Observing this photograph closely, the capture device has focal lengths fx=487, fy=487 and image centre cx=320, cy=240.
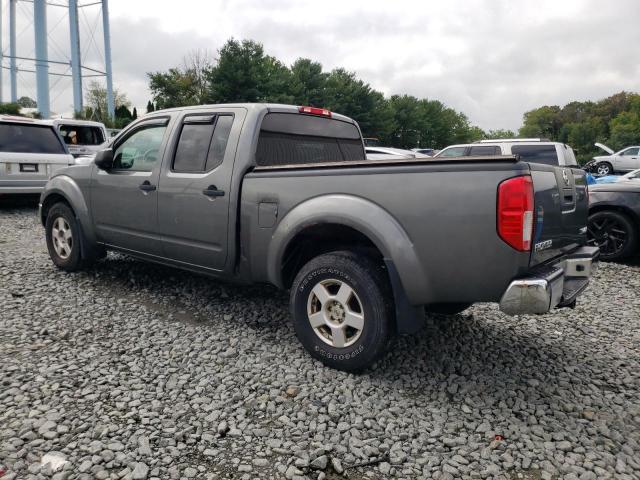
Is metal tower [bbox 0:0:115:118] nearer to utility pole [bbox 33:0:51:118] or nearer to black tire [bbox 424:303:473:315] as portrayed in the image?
utility pole [bbox 33:0:51:118]

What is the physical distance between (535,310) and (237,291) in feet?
10.4

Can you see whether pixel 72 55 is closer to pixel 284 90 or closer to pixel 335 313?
pixel 284 90

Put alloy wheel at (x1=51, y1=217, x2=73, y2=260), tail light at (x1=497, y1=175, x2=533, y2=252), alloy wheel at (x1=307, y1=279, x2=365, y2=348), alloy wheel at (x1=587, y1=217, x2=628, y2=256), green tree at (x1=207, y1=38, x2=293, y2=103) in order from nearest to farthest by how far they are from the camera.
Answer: tail light at (x1=497, y1=175, x2=533, y2=252), alloy wheel at (x1=307, y1=279, x2=365, y2=348), alloy wheel at (x1=51, y1=217, x2=73, y2=260), alloy wheel at (x1=587, y1=217, x2=628, y2=256), green tree at (x1=207, y1=38, x2=293, y2=103)

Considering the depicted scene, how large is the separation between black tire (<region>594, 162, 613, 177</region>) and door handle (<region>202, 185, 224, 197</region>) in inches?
1045

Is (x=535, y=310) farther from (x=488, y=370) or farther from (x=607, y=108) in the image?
(x=607, y=108)

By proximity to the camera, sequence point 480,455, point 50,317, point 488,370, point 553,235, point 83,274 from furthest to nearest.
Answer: point 83,274
point 50,317
point 488,370
point 553,235
point 480,455

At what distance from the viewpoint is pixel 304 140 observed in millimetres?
4406

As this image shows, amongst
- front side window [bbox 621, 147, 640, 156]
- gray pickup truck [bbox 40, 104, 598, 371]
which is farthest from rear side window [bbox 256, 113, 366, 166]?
front side window [bbox 621, 147, 640, 156]

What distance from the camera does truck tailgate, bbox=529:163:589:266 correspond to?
A: 283 cm

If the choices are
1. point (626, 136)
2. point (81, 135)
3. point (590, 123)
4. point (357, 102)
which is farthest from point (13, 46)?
point (590, 123)

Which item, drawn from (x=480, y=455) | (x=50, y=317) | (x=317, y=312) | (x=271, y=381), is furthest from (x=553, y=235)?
(x=50, y=317)

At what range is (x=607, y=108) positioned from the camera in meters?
86.6

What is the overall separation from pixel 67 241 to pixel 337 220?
3730mm

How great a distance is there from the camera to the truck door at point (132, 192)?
4.48 m
